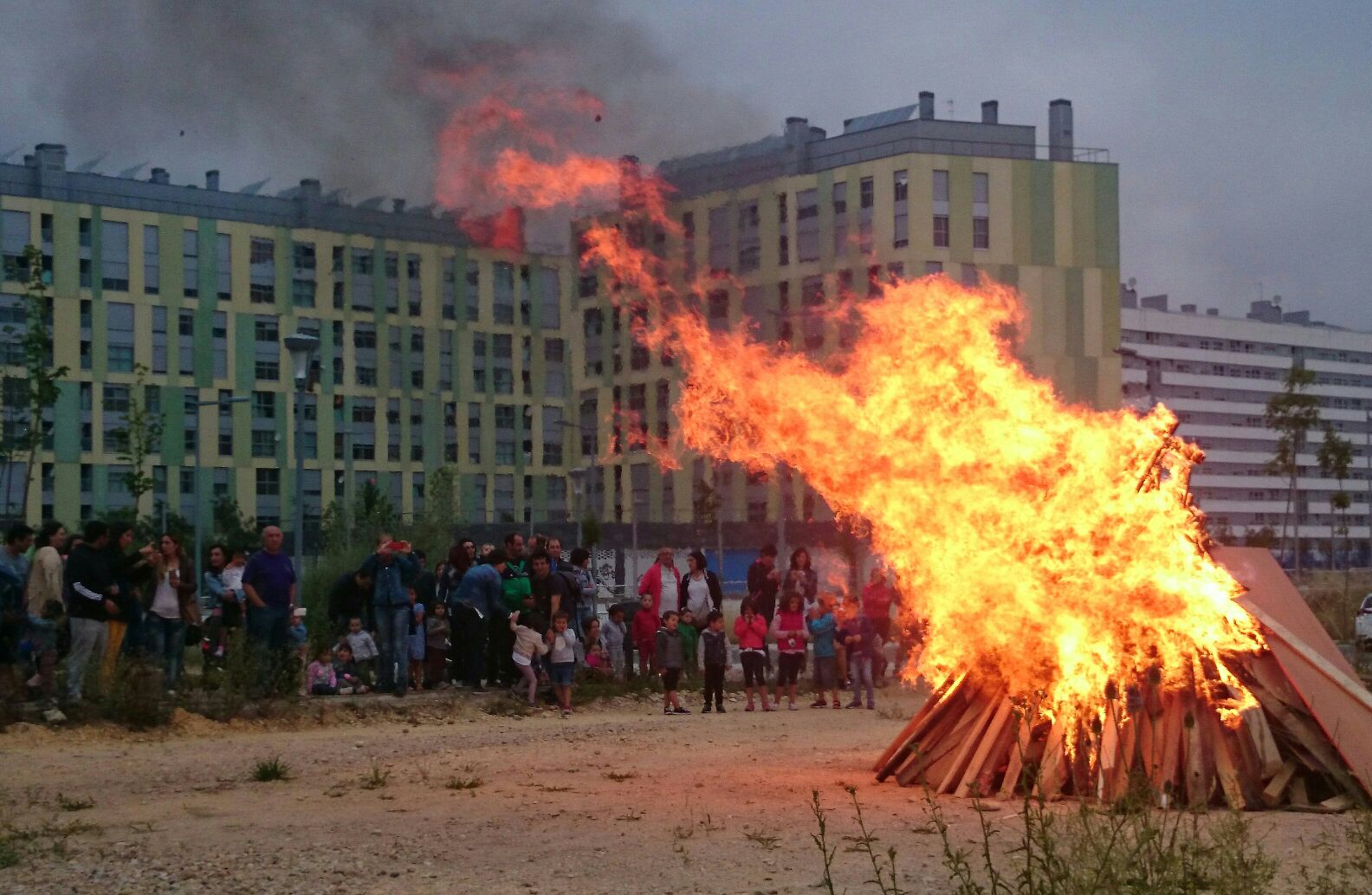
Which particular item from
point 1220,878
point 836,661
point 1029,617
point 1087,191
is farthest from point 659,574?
point 1087,191

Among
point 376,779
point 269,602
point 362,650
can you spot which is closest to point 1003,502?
point 376,779

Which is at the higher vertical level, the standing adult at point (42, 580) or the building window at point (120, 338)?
the building window at point (120, 338)

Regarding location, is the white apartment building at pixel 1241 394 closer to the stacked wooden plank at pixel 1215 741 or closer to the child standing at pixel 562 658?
the child standing at pixel 562 658

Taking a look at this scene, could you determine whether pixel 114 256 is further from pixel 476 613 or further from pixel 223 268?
pixel 476 613

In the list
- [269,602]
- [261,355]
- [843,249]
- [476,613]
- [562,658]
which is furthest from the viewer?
[261,355]

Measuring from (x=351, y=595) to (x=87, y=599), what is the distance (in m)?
4.21

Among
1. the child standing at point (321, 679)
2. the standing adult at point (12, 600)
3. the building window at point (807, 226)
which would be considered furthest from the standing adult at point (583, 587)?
the building window at point (807, 226)

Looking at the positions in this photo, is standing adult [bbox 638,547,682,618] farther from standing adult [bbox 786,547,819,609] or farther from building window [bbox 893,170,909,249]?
building window [bbox 893,170,909,249]

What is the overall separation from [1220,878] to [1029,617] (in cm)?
451

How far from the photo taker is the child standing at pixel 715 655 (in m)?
21.7

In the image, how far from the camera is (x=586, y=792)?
1349 centimetres

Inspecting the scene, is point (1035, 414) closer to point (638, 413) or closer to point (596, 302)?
point (596, 302)

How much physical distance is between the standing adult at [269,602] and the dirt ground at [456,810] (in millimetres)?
757

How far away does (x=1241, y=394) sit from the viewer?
513ft
